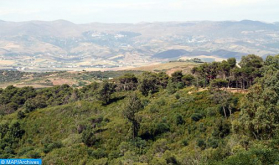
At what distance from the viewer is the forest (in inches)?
1467

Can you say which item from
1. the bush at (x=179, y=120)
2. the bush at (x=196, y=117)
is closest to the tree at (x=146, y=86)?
the bush at (x=179, y=120)

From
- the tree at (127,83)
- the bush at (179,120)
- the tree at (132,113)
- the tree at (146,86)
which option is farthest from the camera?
the tree at (127,83)

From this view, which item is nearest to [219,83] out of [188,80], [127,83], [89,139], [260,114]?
[188,80]

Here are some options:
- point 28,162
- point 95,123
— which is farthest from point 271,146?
point 95,123

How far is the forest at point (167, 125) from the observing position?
37250mm

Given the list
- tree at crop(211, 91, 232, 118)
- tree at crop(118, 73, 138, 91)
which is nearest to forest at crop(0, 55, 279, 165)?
tree at crop(211, 91, 232, 118)

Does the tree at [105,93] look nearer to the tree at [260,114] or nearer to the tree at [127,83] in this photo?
the tree at [127,83]

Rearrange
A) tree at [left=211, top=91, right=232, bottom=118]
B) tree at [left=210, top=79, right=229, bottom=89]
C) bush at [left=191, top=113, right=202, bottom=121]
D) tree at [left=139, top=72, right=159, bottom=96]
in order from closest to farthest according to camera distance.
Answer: tree at [left=211, top=91, right=232, bottom=118] < bush at [left=191, top=113, right=202, bottom=121] < tree at [left=210, top=79, right=229, bottom=89] < tree at [left=139, top=72, right=159, bottom=96]

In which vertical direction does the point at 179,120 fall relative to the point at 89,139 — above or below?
above

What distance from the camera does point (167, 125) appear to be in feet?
193

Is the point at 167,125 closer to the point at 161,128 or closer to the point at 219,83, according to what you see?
the point at 161,128

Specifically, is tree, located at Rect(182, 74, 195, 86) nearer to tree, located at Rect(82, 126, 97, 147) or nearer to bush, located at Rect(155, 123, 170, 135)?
bush, located at Rect(155, 123, 170, 135)

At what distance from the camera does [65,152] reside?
174 feet

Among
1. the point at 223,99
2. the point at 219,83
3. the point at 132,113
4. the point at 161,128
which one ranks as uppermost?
the point at 219,83
